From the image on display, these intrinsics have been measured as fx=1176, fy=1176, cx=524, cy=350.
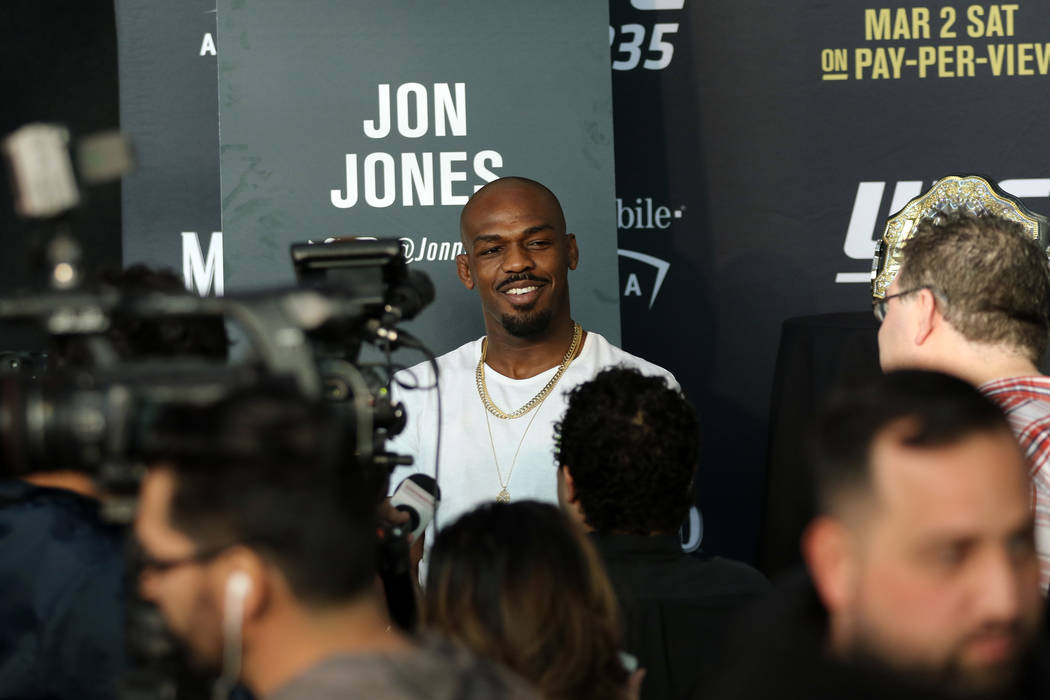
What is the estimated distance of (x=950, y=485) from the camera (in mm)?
1244

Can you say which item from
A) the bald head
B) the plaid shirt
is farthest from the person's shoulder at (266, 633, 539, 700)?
the bald head

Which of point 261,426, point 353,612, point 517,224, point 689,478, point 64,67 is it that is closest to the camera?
point 261,426

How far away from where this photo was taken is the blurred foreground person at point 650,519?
1925 mm

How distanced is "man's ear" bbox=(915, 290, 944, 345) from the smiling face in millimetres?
1152

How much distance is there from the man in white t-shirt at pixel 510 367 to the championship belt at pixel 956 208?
0.64m

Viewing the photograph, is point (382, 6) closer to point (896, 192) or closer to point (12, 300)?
point (896, 192)

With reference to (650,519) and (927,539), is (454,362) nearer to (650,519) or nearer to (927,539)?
(650,519)

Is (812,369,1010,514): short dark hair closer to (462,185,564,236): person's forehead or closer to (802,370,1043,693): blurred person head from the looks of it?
(802,370,1043,693): blurred person head

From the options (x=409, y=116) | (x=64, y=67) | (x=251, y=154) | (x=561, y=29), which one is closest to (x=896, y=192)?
(x=561, y=29)

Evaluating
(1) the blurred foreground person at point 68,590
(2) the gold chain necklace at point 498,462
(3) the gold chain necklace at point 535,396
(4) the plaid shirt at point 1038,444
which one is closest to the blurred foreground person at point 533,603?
(1) the blurred foreground person at point 68,590

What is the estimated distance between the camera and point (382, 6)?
3361 mm

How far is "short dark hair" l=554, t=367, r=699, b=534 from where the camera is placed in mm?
2033

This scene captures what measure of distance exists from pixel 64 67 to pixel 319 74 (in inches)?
46.9

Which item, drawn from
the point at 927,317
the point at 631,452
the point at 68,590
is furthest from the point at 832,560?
the point at 68,590
